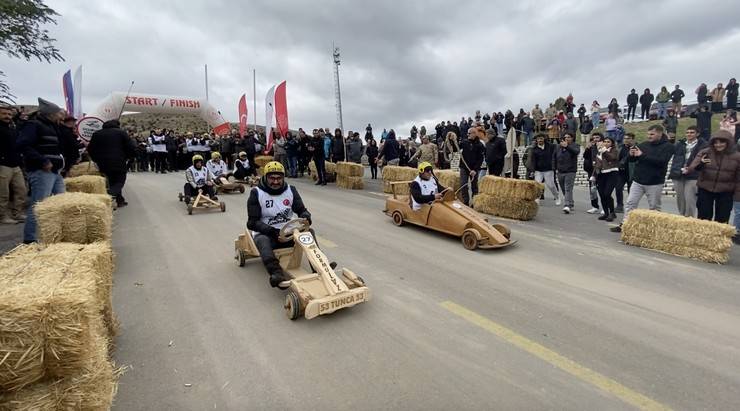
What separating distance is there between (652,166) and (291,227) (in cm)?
717

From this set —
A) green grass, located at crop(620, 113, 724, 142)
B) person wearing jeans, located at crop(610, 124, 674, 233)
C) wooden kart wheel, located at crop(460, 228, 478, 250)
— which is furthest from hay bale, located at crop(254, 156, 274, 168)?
green grass, located at crop(620, 113, 724, 142)

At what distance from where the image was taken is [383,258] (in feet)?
20.3

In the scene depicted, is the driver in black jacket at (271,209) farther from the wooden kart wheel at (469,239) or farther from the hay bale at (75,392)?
the wooden kart wheel at (469,239)

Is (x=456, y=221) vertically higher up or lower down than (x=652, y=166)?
lower down

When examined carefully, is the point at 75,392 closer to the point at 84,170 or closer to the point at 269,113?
the point at 84,170

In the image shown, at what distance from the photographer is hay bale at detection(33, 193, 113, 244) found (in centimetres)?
471

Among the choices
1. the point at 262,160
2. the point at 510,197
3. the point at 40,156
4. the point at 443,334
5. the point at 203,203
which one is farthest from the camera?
the point at 262,160

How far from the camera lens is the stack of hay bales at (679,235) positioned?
6.02 metres

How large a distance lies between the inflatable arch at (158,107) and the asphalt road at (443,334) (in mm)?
18521

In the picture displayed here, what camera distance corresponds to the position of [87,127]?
1034cm

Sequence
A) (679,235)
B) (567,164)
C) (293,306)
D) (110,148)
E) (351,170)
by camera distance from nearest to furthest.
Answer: (293,306), (679,235), (110,148), (567,164), (351,170)

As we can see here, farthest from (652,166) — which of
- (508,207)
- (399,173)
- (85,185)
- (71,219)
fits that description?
(85,185)

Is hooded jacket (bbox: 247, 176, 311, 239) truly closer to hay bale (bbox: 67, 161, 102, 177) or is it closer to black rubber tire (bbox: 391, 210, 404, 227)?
black rubber tire (bbox: 391, 210, 404, 227)

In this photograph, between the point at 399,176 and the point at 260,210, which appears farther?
the point at 399,176
